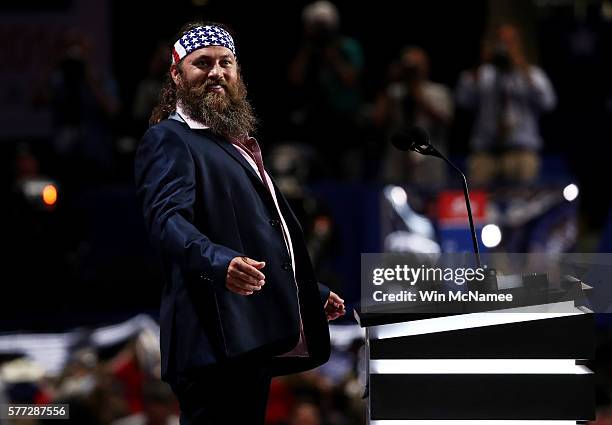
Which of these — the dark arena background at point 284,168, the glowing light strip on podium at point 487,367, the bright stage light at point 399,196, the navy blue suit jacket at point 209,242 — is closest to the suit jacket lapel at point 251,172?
the navy blue suit jacket at point 209,242

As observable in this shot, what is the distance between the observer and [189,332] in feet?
11.8

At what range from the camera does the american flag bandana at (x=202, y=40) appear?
3801 millimetres

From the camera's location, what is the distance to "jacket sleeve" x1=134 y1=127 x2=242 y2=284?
11.4 feet

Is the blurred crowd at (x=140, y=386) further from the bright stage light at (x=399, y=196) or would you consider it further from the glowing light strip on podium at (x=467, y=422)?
the glowing light strip on podium at (x=467, y=422)

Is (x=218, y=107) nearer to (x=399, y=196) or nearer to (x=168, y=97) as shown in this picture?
(x=168, y=97)

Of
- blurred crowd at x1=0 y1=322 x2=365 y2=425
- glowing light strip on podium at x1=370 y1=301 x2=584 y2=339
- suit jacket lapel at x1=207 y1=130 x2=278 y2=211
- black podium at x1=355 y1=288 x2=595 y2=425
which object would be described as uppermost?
suit jacket lapel at x1=207 y1=130 x2=278 y2=211

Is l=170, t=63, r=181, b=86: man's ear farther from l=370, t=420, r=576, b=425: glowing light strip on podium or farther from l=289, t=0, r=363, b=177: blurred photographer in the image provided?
l=289, t=0, r=363, b=177: blurred photographer

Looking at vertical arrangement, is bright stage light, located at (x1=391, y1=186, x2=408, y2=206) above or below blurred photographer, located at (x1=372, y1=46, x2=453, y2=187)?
below

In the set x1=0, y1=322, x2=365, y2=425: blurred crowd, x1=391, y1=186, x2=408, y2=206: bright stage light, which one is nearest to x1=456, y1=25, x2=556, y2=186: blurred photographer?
x1=391, y1=186, x2=408, y2=206: bright stage light

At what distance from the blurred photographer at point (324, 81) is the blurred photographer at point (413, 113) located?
0.70 feet

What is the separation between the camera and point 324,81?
863 cm

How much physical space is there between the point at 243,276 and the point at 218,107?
58 cm

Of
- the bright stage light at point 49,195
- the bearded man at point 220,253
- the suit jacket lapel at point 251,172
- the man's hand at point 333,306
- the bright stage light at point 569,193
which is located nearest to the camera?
the bearded man at point 220,253

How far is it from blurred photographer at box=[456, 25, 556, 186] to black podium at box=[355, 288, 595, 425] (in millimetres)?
5081
